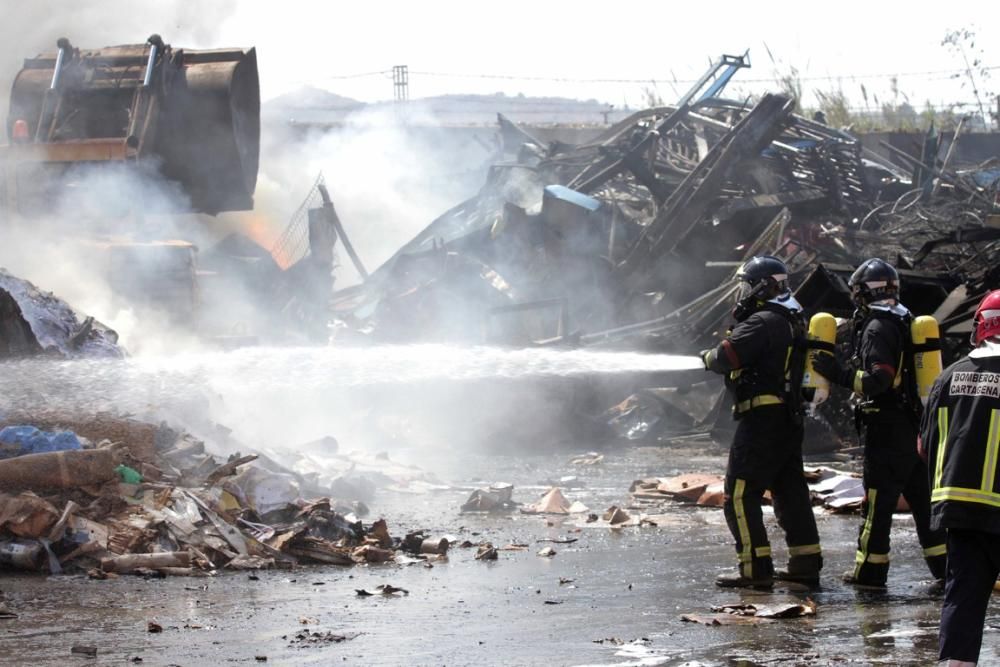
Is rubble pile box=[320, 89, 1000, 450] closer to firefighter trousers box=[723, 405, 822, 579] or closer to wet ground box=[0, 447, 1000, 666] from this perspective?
wet ground box=[0, 447, 1000, 666]

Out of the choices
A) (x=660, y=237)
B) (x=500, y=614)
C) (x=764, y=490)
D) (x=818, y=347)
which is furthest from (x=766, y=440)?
(x=660, y=237)

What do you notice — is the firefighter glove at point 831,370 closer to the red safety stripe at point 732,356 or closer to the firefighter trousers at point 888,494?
the firefighter trousers at point 888,494

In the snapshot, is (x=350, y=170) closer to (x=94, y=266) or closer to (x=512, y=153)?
(x=512, y=153)

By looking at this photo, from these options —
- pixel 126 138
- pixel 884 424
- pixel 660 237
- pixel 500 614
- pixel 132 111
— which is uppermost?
pixel 132 111

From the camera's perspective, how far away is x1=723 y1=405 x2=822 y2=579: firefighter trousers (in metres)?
6.68

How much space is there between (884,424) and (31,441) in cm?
492

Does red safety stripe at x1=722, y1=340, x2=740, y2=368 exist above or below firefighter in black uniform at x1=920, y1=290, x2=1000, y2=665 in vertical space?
above

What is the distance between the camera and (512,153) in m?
25.1

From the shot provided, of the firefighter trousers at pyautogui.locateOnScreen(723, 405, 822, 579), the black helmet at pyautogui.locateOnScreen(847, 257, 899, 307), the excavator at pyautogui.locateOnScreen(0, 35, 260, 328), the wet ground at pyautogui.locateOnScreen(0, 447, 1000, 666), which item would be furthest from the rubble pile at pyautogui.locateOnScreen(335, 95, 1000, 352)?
the firefighter trousers at pyautogui.locateOnScreen(723, 405, 822, 579)

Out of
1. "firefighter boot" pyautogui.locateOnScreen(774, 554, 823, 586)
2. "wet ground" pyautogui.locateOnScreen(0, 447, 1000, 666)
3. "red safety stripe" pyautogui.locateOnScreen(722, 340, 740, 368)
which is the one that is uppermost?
"red safety stripe" pyautogui.locateOnScreen(722, 340, 740, 368)

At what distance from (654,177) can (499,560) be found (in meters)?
12.1

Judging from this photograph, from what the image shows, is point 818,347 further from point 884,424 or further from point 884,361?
point 884,424

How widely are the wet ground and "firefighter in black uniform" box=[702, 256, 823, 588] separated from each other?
204 mm

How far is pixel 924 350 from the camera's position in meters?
6.71
